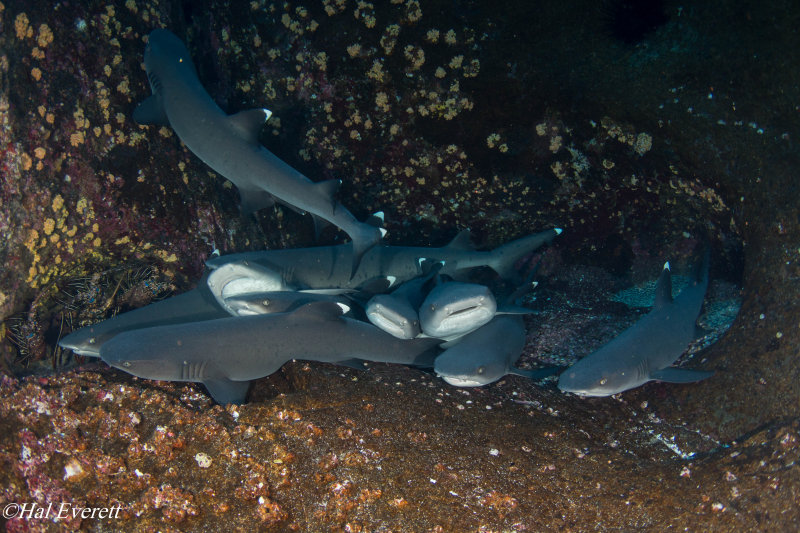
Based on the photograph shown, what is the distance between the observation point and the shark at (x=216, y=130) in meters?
3.64

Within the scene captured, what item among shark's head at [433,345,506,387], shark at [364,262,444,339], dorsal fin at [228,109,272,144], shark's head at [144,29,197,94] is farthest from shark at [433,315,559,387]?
shark's head at [144,29,197,94]

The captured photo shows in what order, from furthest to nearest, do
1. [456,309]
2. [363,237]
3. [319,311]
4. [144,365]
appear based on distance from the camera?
[363,237] → [319,311] → [456,309] → [144,365]

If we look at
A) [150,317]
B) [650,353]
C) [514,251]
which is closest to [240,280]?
[150,317]

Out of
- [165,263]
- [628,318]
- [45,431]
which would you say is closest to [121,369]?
[45,431]

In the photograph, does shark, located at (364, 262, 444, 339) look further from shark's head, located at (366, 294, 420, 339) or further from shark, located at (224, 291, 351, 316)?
shark, located at (224, 291, 351, 316)

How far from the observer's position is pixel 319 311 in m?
3.52

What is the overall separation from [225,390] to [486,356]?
2044 mm

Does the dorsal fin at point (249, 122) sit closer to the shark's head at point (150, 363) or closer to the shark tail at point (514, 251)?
the shark's head at point (150, 363)

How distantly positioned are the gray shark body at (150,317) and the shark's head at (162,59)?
187 cm

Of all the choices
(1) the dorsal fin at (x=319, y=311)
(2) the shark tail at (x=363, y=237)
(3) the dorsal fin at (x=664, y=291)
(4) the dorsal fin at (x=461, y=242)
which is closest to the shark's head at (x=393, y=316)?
(1) the dorsal fin at (x=319, y=311)

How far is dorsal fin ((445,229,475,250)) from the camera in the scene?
4839 millimetres

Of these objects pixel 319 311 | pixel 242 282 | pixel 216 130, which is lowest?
pixel 319 311

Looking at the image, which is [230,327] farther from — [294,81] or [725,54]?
[725,54]

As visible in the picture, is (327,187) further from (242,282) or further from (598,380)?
(598,380)
